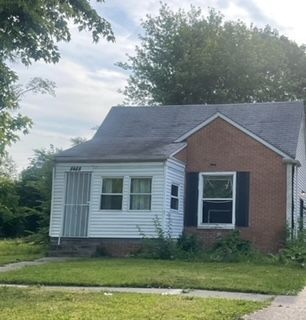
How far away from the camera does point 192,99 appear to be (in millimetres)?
41219

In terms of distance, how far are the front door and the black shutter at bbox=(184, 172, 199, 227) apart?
12.0ft

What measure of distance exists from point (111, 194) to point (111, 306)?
1191cm

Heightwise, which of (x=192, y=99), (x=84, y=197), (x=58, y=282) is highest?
(x=192, y=99)

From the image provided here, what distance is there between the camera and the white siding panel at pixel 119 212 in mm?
21062

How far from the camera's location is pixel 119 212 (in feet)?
70.4

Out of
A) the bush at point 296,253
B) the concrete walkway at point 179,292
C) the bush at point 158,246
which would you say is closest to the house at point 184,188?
the bush at point 158,246

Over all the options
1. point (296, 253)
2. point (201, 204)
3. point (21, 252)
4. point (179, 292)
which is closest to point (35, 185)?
point (21, 252)

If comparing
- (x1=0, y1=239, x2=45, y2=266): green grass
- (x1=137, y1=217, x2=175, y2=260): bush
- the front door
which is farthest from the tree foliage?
(x1=137, y1=217, x2=175, y2=260): bush

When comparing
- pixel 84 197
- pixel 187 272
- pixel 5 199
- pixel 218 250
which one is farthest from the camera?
pixel 5 199

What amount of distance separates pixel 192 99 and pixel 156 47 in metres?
4.84

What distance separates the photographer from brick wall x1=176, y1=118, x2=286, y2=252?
21.5 metres

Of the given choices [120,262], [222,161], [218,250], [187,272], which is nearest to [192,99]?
[222,161]

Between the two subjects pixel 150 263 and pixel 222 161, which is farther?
pixel 222 161

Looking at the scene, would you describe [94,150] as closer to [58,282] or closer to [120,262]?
[120,262]
